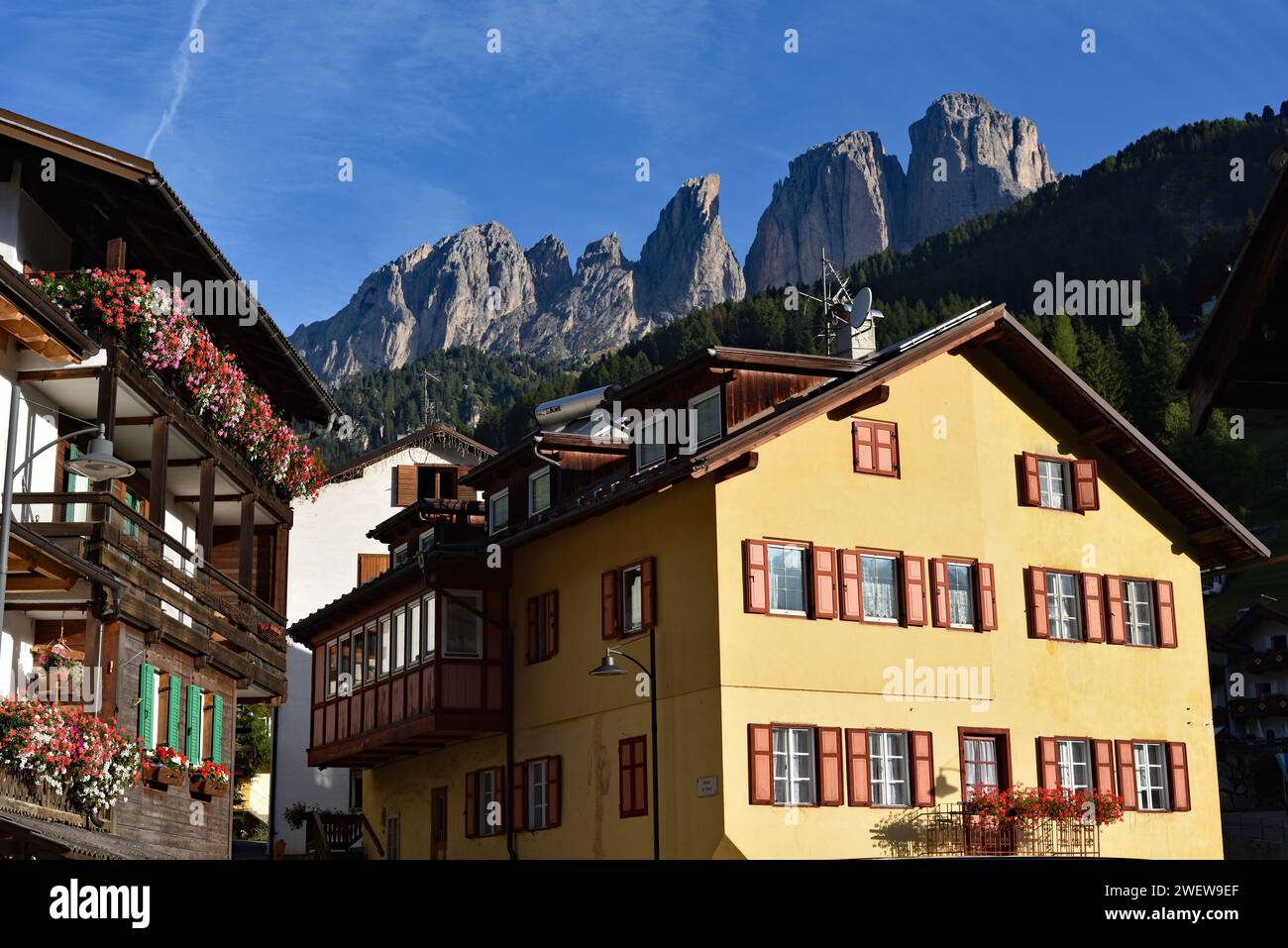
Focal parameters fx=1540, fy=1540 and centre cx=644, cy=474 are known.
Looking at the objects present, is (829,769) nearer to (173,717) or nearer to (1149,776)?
(1149,776)

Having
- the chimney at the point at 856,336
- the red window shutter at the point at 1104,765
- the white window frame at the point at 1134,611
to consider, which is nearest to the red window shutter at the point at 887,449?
the chimney at the point at 856,336

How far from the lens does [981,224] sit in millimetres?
172250

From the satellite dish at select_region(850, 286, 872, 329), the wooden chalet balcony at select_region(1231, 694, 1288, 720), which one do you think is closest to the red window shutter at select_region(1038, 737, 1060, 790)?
the satellite dish at select_region(850, 286, 872, 329)

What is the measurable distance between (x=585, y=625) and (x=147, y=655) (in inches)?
446

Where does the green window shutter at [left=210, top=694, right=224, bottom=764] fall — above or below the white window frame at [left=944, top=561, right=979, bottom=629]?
below

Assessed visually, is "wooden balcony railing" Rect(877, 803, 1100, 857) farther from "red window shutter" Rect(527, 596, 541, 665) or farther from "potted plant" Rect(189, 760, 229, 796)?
"potted plant" Rect(189, 760, 229, 796)

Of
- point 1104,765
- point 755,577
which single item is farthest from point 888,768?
point 1104,765

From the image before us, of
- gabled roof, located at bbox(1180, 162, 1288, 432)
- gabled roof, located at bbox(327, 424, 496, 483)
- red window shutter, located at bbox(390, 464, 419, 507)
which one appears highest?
gabled roof, located at bbox(327, 424, 496, 483)

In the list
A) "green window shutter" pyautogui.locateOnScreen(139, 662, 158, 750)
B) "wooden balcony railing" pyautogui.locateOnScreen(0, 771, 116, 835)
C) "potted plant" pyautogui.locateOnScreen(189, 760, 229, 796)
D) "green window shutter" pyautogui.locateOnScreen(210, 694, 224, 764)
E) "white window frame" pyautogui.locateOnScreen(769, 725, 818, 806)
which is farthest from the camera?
"white window frame" pyautogui.locateOnScreen(769, 725, 818, 806)

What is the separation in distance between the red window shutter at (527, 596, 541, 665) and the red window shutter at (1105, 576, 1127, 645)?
12.0 meters

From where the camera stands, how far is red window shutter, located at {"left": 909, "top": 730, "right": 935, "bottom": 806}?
28500 millimetres

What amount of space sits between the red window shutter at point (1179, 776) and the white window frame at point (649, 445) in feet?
40.0

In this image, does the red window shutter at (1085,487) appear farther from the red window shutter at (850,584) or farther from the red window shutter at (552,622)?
the red window shutter at (552,622)

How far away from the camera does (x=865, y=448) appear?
3011cm
